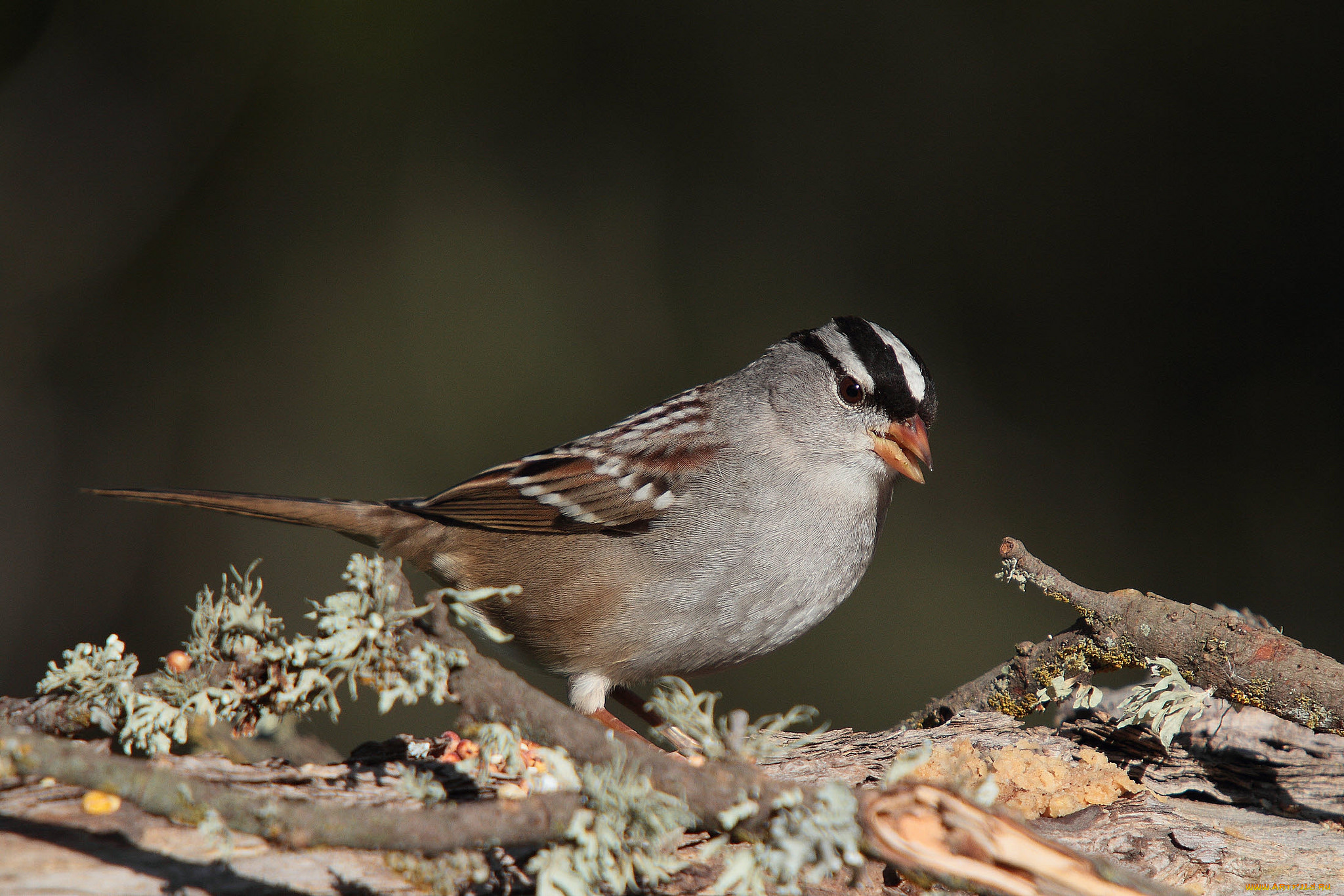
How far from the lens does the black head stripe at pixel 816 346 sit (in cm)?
239

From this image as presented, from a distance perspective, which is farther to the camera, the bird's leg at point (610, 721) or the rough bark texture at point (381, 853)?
→ the bird's leg at point (610, 721)

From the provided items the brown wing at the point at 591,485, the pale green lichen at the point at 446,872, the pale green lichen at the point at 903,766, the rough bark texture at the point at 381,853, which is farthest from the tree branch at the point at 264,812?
the brown wing at the point at 591,485

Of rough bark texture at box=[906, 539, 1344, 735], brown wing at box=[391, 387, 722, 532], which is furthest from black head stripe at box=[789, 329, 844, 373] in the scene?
rough bark texture at box=[906, 539, 1344, 735]

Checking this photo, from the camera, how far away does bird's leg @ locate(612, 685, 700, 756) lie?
2232 mm

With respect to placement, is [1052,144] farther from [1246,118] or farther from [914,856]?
[914,856]

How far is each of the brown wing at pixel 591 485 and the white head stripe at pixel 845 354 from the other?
0.38m

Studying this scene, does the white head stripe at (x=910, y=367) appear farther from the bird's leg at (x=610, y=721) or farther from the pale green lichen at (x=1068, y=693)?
the bird's leg at (x=610, y=721)

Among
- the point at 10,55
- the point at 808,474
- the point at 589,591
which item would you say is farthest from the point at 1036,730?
the point at 10,55

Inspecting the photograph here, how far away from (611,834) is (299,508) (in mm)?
1381

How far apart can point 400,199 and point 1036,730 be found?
11.8 feet

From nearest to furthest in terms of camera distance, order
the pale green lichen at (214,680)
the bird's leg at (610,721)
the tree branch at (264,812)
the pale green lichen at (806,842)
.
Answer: the tree branch at (264,812), the pale green lichen at (806,842), the pale green lichen at (214,680), the bird's leg at (610,721)

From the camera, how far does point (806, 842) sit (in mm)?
1073

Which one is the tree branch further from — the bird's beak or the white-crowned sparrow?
the bird's beak

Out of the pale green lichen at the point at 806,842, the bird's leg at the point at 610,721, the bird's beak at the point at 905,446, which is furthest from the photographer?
the bird's beak at the point at 905,446
